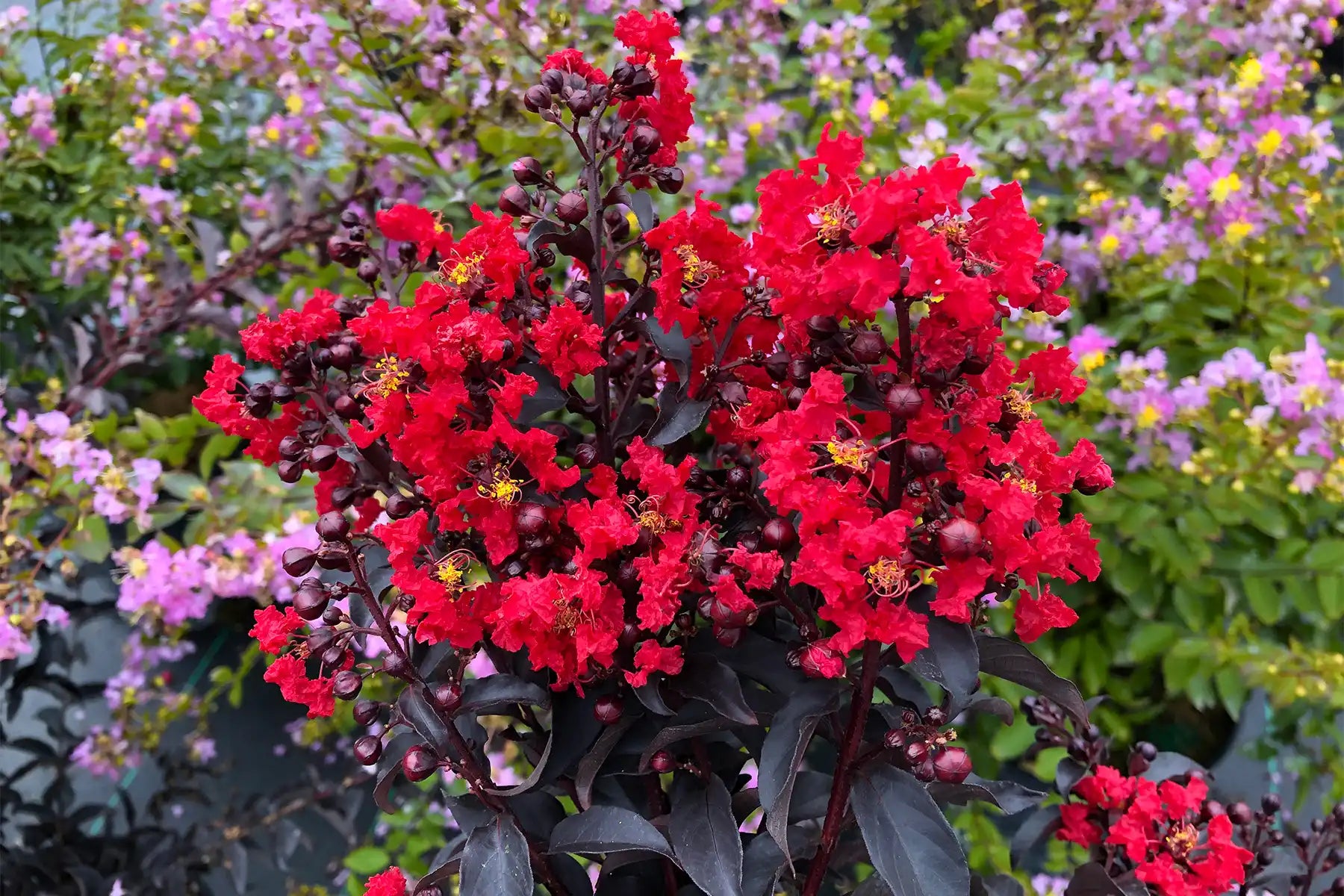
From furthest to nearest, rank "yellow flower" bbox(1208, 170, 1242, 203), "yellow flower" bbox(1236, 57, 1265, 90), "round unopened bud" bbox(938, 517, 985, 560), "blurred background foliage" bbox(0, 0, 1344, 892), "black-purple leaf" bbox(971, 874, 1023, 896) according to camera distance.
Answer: "yellow flower" bbox(1236, 57, 1265, 90), "yellow flower" bbox(1208, 170, 1242, 203), "blurred background foliage" bbox(0, 0, 1344, 892), "black-purple leaf" bbox(971, 874, 1023, 896), "round unopened bud" bbox(938, 517, 985, 560)

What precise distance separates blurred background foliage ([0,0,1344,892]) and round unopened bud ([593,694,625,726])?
76cm

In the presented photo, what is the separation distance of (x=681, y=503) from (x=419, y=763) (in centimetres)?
22

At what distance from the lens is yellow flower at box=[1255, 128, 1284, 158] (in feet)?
4.40

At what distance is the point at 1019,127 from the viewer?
1673 mm

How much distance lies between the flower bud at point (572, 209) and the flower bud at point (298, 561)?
0.83 ft

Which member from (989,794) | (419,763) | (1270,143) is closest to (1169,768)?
(989,794)

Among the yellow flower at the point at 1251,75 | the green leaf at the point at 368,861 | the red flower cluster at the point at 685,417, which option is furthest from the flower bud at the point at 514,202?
the yellow flower at the point at 1251,75

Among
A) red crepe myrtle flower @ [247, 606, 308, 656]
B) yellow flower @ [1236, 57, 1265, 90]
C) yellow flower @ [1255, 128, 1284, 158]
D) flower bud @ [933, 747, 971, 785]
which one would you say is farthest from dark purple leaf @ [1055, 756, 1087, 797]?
yellow flower @ [1236, 57, 1265, 90]

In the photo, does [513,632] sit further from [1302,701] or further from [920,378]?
[1302,701]

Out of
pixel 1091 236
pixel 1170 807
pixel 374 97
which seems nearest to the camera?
pixel 1170 807

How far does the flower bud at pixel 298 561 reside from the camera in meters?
0.53

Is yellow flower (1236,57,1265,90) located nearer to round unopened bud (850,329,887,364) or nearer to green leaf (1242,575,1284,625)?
green leaf (1242,575,1284,625)

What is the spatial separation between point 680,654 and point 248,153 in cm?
204

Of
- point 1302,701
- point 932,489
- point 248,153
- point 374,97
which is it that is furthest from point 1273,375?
point 248,153
